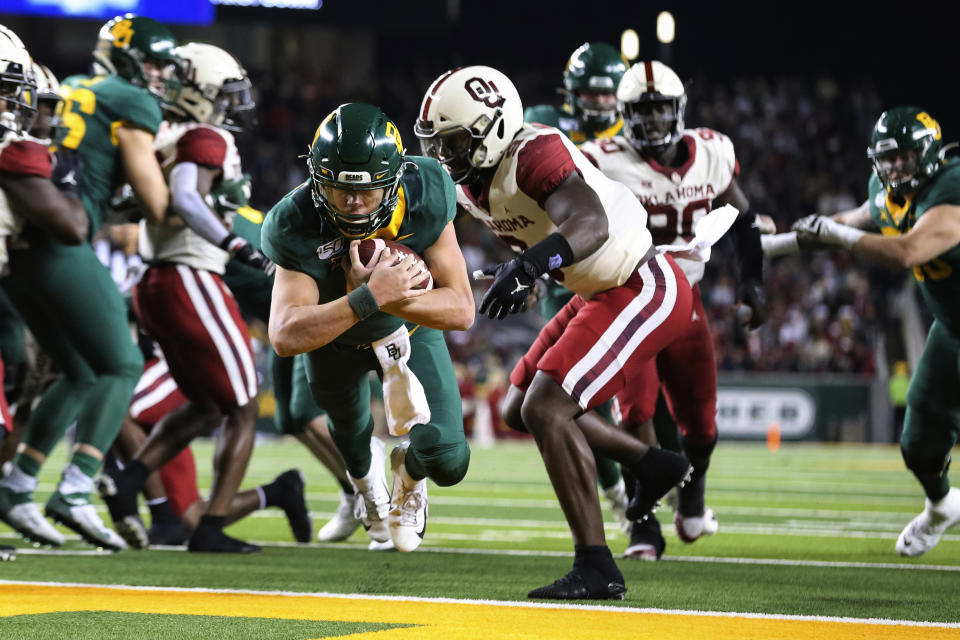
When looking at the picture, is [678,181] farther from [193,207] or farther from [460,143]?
[193,207]

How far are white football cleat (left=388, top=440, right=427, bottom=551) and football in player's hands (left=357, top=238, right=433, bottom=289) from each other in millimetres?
730

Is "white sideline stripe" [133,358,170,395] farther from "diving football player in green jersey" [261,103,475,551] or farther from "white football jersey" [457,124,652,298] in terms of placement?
"white football jersey" [457,124,652,298]

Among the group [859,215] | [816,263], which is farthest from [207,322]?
[816,263]

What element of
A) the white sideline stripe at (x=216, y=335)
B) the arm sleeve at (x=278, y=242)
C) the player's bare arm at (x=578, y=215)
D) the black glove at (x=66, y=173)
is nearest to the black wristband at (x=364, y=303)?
the arm sleeve at (x=278, y=242)

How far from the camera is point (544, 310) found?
593 centimetres

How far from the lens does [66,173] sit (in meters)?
4.93

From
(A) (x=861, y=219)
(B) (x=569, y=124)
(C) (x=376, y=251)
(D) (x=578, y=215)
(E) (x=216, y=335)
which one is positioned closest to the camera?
(C) (x=376, y=251)

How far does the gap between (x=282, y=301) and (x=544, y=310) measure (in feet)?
7.34

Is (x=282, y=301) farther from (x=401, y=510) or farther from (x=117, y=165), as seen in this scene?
(x=117, y=165)

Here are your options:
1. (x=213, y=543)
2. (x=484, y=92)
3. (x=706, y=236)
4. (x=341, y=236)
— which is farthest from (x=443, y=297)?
(x=213, y=543)

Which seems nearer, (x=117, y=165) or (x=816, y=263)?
(x=117, y=165)

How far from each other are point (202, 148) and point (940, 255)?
10.0 feet

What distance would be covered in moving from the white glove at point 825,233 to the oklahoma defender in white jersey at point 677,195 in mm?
296

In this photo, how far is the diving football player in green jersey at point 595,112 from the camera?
19.0ft
